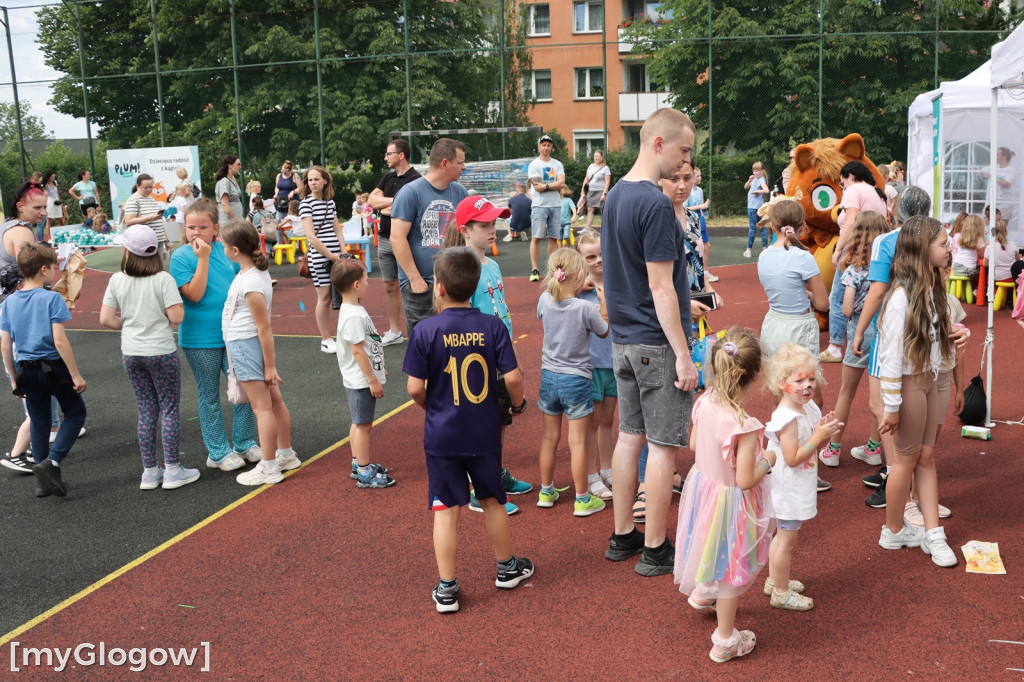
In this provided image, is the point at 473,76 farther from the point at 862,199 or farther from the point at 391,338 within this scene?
the point at 862,199

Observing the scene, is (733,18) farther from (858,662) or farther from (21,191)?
(858,662)

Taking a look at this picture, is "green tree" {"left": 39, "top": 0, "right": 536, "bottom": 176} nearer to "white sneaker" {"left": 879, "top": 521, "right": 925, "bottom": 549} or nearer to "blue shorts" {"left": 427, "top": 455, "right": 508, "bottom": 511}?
"white sneaker" {"left": 879, "top": 521, "right": 925, "bottom": 549}

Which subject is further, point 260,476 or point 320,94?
point 320,94

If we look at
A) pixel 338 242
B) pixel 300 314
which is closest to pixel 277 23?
pixel 300 314

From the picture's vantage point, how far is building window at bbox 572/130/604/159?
88.7 ft

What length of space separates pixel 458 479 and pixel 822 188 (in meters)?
7.72

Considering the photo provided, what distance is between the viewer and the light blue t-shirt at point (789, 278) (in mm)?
5887

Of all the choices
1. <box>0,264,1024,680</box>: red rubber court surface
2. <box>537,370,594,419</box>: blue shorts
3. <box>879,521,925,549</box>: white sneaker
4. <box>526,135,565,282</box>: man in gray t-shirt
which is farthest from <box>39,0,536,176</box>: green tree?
<box>879,521,925,549</box>: white sneaker

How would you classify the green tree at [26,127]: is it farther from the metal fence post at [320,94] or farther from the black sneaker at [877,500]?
the black sneaker at [877,500]

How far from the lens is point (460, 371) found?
4242 mm

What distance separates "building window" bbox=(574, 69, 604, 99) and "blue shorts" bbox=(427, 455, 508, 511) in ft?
83.5

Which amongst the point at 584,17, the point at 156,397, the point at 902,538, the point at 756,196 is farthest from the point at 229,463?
the point at 584,17

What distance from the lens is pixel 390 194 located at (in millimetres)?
9742

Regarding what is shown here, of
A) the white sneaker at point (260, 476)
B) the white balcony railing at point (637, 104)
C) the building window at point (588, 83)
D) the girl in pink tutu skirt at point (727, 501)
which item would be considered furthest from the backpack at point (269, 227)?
the white balcony railing at point (637, 104)
